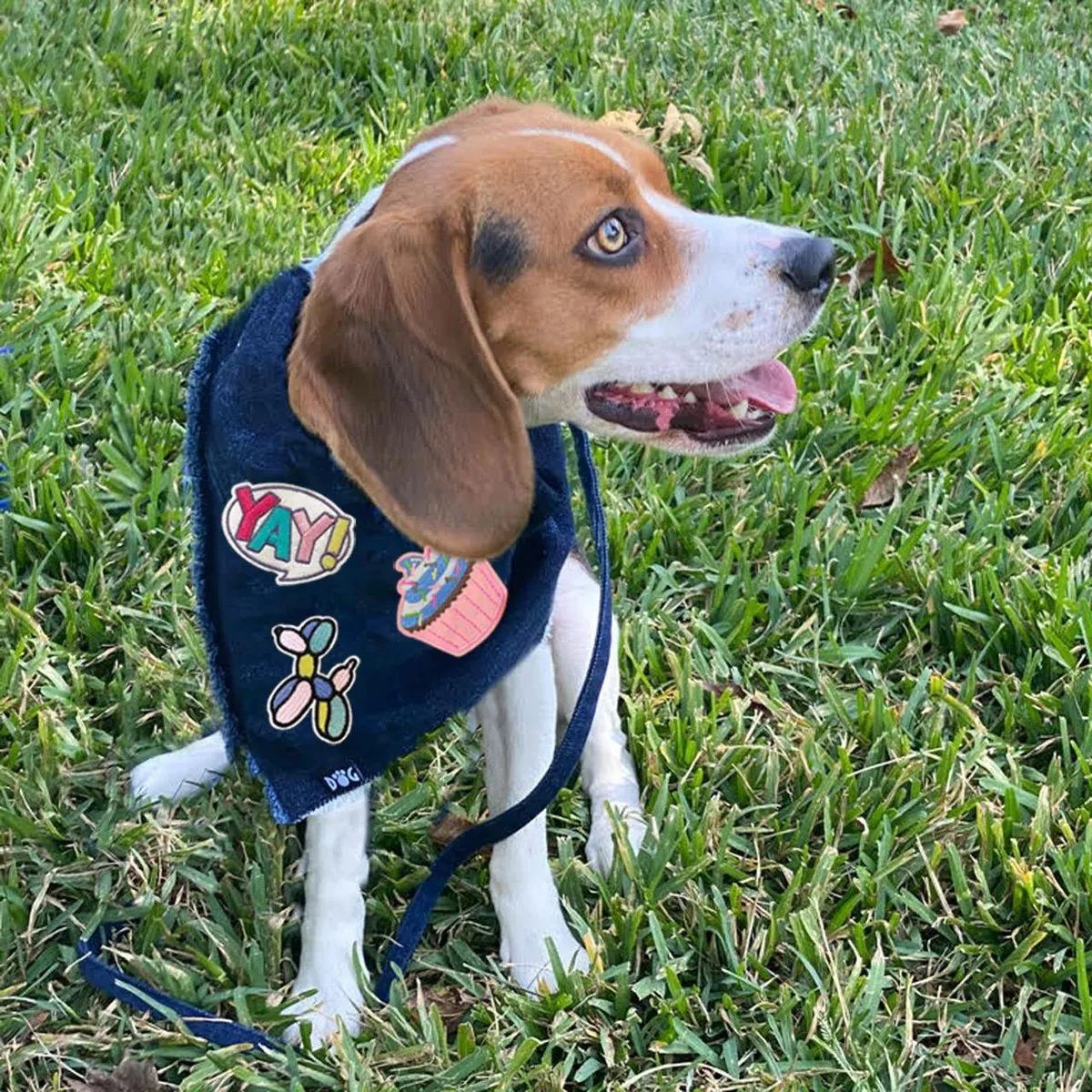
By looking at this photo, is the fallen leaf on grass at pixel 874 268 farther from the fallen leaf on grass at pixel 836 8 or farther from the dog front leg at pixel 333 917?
the dog front leg at pixel 333 917

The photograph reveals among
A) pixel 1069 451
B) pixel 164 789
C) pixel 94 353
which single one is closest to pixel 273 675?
pixel 164 789

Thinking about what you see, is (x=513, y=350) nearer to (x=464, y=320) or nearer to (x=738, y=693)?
(x=464, y=320)

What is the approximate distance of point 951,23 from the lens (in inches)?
245

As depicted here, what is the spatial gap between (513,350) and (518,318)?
6 centimetres

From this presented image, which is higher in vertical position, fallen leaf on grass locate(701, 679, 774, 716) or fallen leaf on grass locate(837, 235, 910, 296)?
fallen leaf on grass locate(837, 235, 910, 296)

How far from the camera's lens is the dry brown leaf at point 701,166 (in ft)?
15.5

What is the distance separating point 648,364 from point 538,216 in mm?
319

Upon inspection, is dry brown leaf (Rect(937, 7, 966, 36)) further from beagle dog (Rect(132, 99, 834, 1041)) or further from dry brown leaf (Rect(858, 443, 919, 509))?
beagle dog (Rect(132, 99, 834, 1041))

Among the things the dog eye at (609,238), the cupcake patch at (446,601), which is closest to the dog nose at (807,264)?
the dog eye at (609,238)

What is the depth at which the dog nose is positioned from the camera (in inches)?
92.3

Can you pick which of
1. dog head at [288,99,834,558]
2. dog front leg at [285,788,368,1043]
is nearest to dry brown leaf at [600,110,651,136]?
dog head at [288,99,834,558]

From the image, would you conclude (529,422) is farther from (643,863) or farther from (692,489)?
(692,489)

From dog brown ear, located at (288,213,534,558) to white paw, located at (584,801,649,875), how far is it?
2.88 ft

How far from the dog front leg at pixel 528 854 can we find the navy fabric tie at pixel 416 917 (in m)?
0.05
